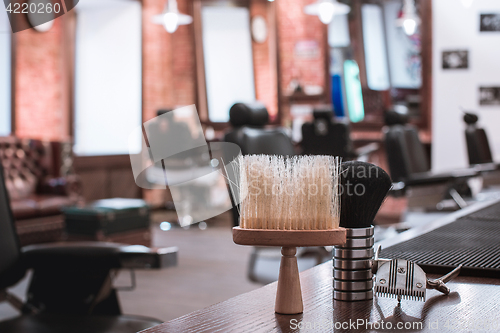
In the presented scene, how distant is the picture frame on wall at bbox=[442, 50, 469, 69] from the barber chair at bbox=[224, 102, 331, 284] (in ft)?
15.2

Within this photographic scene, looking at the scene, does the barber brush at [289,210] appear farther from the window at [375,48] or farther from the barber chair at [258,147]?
the window at [375,48]

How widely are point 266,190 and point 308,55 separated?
22.7 feet

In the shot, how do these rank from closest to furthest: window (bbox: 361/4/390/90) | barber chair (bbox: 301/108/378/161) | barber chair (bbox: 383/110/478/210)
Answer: barber chair (bbox: 383/110/478/210) < barber chair (bbox: 301/108/378/161) < window (bbox: 361/4/390/90)

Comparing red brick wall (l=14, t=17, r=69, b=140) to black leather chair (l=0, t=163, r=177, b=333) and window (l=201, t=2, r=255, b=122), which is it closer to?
window (l=201, t=2, r=255, b=122)

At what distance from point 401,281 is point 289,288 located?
195mm

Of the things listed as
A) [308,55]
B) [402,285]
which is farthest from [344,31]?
[402,285]

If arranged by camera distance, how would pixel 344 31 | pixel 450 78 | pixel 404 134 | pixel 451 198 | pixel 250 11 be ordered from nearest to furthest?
pixel 451 198
pixel 404 134
pixel 450 78
pixel 344 31
pixel 250 11

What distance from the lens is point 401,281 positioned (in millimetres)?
879

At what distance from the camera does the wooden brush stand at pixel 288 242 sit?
0.80m

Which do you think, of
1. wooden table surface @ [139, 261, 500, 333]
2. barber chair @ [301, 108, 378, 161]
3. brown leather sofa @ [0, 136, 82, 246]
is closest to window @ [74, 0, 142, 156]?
brown leather sofa @ [0, 136, 82, 246]

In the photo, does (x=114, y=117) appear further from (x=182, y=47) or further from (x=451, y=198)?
(x=451, y=198)

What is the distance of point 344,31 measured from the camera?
7.27 metres

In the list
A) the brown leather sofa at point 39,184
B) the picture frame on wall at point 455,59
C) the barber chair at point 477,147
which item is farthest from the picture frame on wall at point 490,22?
the brown leather sofa at point 39,184

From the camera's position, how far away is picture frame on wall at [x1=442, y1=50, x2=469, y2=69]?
6.31 m
